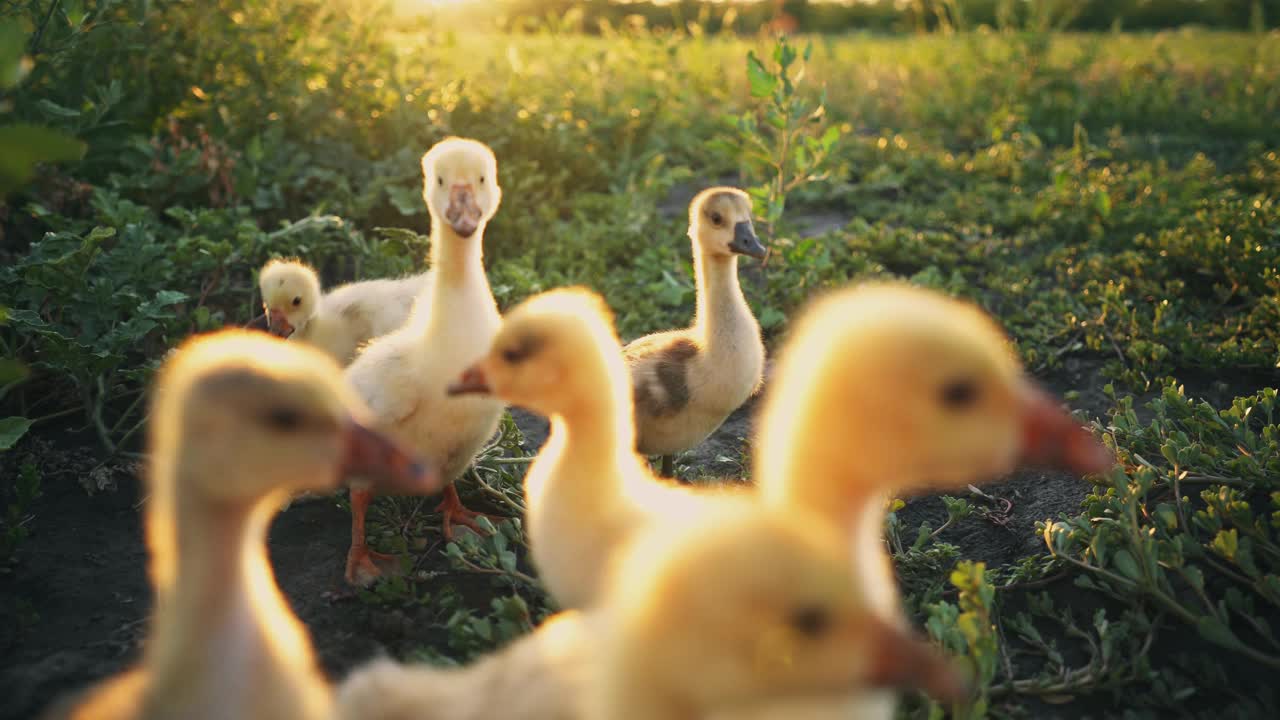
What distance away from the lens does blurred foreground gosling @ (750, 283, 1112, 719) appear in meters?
1.97

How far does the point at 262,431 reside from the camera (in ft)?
6.66

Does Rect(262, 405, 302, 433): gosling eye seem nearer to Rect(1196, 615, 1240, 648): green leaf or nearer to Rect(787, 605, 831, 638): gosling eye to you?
Rect(787, 605, 831, 638): gosling eye

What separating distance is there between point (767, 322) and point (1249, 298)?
2900 millimetres

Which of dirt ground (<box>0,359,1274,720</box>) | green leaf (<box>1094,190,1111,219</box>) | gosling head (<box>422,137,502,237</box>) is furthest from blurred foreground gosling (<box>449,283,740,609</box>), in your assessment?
green leaf (<box>1094,190,1111,219</box>)

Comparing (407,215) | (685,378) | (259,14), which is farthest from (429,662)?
(259,14)

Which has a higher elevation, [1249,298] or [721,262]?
[721,262]

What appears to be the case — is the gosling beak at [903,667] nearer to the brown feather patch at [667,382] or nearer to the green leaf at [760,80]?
the brown feather patch at [667,382]

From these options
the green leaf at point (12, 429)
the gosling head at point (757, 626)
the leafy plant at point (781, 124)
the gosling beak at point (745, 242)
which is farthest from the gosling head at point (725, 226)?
the green leaf at point (12, 429)

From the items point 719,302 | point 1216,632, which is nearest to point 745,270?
point 719,302

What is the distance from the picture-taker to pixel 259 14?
6824mm

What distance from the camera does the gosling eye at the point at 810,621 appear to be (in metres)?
1.61

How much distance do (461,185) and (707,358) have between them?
4.47 feet

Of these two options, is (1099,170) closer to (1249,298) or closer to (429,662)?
(1249,298)

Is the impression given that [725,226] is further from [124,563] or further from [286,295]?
[124,563]
